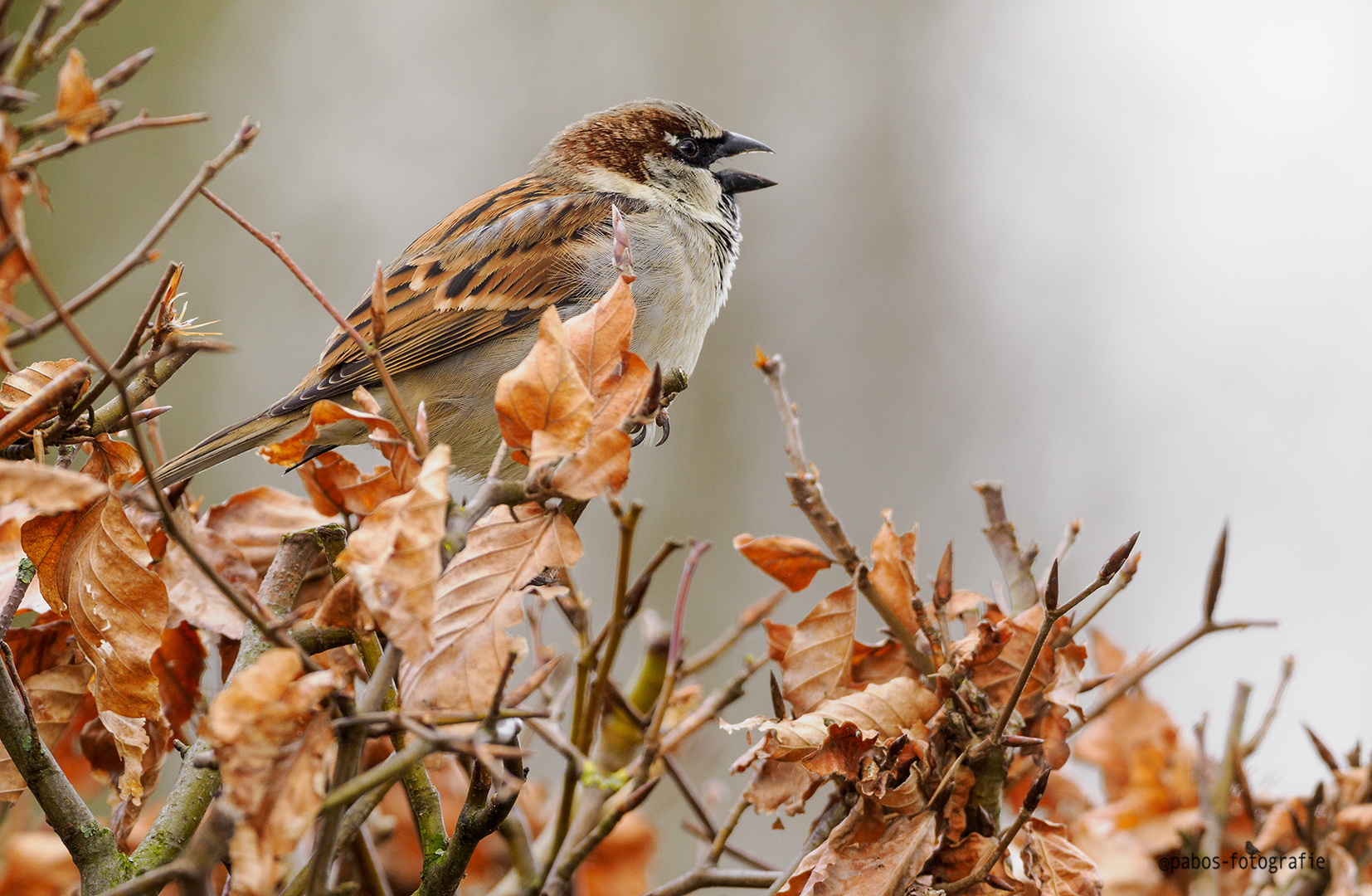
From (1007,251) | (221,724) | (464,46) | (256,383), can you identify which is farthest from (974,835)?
(464,46)

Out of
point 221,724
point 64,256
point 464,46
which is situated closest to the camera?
point 221,724

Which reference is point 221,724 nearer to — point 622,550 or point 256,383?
point 622,550

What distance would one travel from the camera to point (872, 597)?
117 centimetres

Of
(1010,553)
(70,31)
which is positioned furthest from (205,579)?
(1010,553)

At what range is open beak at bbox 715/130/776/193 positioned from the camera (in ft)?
10.4

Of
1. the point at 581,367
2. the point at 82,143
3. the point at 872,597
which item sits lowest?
the point at 872,597

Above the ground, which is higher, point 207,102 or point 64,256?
point 207,102

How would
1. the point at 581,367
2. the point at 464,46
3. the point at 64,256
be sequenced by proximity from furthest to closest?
the point at 464,46
the point at 64,256
the point at 581,367

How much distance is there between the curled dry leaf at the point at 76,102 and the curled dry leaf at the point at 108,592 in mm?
381

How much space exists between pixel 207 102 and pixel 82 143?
802 cm

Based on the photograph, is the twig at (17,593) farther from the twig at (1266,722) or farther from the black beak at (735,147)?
the black beak at (735,147)

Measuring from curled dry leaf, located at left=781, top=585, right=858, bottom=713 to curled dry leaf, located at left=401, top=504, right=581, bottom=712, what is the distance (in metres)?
0.34

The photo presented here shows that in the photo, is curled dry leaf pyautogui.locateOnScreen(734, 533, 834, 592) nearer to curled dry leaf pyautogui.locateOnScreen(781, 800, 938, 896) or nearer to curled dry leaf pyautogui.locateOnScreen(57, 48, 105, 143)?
curled dry leaf pyautogui.locateOnScreen(781, 800, 938, 896)

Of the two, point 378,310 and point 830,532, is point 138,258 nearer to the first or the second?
point 378,310
